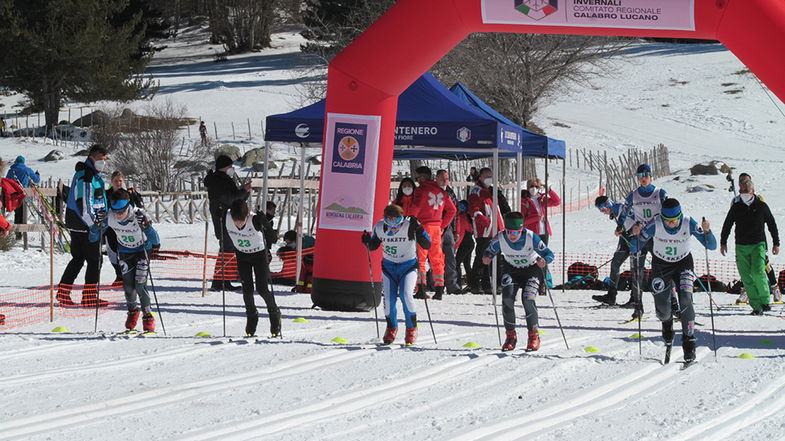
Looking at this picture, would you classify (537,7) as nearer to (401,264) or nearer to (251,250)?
(401,264)

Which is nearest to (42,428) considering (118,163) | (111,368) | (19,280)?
(111,368)

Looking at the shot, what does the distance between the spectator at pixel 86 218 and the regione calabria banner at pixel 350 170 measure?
275 cm

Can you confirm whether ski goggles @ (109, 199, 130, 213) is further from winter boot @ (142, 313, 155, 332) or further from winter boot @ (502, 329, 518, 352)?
winter boot @ (502, 329, 518, 352)

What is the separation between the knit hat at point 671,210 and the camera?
9078 millimetres

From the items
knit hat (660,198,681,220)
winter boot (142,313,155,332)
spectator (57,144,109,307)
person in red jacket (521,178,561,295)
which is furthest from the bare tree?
knit hat (660,198,681,220)

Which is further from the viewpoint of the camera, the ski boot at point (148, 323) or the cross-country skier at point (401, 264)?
the ski boot at point (148, 323)

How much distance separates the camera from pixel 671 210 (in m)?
9.09

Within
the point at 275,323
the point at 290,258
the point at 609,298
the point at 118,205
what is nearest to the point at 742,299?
the point at 609,298

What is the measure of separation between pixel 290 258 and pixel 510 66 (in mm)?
24656

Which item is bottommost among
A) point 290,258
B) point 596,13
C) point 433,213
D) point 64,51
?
point 290,258

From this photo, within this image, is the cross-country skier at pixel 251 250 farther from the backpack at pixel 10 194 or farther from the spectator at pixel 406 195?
the backpack at pixel 10 194

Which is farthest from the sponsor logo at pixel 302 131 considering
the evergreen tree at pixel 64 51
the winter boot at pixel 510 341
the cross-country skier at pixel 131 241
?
the evergreen tree at pixel 64 51

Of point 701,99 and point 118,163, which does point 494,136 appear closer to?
point 118,163

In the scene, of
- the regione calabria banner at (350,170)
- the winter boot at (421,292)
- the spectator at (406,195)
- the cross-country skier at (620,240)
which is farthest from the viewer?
the spectator at (406,195)
